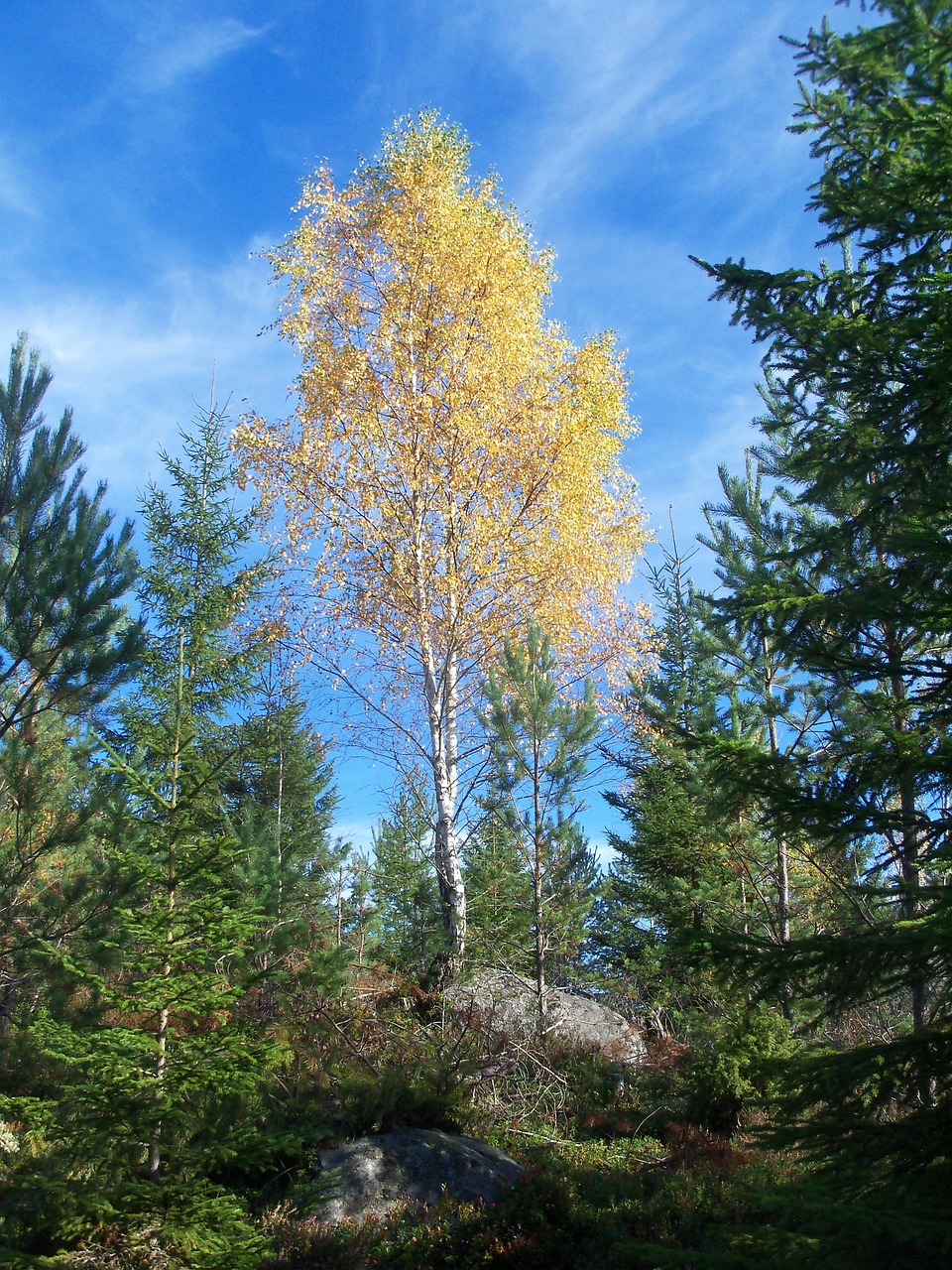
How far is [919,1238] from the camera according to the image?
11.1 feet

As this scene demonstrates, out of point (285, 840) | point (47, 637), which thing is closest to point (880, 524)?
point (47, 637)

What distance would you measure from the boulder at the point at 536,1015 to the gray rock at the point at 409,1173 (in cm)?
143

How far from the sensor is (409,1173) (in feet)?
21.9

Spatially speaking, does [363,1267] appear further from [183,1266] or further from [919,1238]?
[919,1238]

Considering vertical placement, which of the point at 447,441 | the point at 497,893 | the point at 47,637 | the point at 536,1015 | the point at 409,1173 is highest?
the point at 447,441

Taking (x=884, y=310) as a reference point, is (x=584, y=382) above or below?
above

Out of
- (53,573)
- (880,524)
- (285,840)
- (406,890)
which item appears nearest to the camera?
(880,524)

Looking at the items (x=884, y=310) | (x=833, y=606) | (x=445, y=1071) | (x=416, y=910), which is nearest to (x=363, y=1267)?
(x=445, y=1071)

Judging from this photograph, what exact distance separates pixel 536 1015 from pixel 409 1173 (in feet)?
9.64

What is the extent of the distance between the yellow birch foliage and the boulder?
13.3 ft

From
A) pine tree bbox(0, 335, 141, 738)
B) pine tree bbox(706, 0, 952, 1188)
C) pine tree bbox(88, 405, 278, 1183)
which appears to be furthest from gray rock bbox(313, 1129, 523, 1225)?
pine tree bbox(0, 335, 141, 738)

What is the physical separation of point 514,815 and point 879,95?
7252mm

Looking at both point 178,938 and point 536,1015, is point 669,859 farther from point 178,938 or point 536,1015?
point 178,938

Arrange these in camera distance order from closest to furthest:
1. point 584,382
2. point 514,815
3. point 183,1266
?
point 183,1266, point 514,815, point 584,382
